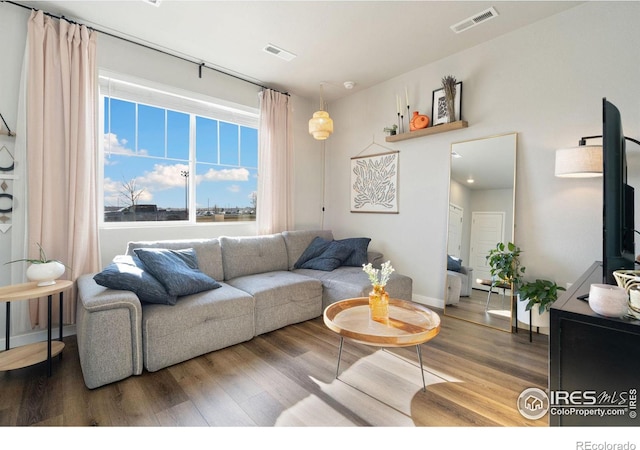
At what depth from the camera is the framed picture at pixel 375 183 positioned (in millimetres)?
3852

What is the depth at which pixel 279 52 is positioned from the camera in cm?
311

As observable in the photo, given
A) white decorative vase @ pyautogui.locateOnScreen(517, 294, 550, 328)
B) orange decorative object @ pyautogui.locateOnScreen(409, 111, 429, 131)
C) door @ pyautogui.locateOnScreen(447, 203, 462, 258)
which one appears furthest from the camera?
orange decorative object @ pyautogui.locateOnScreen(409, 111, 429, 131)

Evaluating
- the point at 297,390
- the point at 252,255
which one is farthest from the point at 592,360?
the point at 252,255

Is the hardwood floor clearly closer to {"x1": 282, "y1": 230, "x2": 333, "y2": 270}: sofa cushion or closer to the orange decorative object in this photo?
{"x1": 282, "y1": 230, "x2": 333, "y2": 270}: sofa cushion

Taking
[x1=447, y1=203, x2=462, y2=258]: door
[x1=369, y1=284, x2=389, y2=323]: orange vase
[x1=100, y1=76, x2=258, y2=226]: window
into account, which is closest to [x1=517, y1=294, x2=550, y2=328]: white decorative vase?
[x1=447, y1=203, x2=462, y2=258]: door

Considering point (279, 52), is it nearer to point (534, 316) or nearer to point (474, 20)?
point (474, 20)

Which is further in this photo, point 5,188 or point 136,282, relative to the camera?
point 5,188

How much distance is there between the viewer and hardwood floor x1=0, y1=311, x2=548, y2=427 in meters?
1.62

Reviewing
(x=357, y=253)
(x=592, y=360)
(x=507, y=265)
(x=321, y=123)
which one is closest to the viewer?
(x=592, y=360)

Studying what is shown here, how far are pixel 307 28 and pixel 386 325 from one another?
100 inches

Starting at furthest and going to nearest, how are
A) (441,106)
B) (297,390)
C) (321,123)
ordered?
(441,106)
(321,123)
(297,390)

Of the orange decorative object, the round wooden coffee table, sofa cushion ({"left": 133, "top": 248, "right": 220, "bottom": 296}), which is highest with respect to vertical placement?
the orange decorative object

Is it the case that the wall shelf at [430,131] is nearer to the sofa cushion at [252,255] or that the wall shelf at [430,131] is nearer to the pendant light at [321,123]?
the pendant light at [321,123]

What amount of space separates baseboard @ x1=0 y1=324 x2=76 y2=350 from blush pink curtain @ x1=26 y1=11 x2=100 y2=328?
0.36 feet
